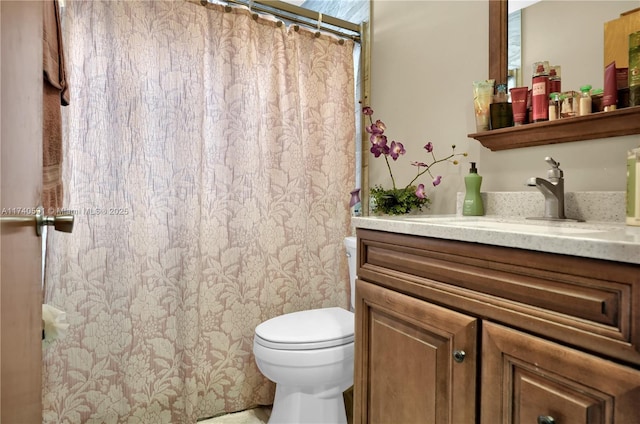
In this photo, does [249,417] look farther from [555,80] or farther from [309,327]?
[555,80]

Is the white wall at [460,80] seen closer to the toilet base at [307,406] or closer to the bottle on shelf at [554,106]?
the bottle on shelf at [554,106]

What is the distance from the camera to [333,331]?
1495 millimetres

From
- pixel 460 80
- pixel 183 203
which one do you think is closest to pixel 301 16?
pixel 460 80

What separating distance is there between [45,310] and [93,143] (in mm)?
925

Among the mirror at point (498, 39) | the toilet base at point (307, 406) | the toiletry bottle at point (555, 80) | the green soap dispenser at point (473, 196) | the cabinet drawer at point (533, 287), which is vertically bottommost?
the toilet base at point (307, 406)

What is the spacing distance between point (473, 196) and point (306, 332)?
82cm

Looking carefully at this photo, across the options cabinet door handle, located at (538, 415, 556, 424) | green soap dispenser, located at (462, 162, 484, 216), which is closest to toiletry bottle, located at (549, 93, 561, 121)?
green soap dispenser, located at (462, 162, 484, 216)

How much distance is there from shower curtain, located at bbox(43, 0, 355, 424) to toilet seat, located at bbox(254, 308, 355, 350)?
292mm

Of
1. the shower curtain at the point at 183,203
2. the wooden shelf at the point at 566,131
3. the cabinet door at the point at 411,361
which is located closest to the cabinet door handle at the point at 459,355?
the cabinet door at the point at 411,361

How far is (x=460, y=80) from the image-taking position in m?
1.55

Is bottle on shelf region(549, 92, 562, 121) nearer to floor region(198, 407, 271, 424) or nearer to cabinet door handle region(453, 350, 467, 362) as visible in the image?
cabinet door handle region(453, 350, 467, 362)

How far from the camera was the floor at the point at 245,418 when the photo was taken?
175 cm

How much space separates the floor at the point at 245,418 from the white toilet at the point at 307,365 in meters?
0.24

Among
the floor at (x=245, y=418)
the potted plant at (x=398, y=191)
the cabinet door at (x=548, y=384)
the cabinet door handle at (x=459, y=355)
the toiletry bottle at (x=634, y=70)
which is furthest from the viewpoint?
the floor at (x=245, y=418)
